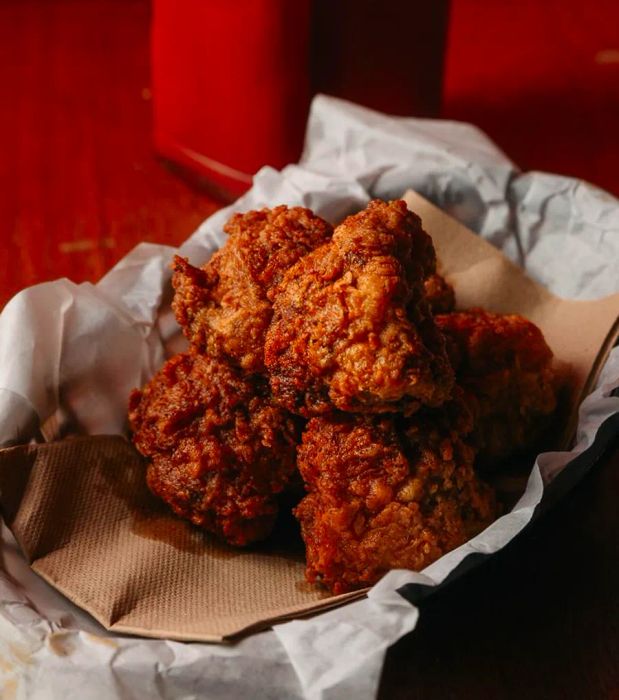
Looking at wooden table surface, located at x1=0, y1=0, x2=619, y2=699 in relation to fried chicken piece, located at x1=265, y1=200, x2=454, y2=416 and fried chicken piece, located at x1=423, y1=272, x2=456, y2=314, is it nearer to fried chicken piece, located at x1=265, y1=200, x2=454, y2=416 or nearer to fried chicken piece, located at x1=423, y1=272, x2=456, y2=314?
fried chicken piece, located at x1=265, y1=200, x2=454, y2=416

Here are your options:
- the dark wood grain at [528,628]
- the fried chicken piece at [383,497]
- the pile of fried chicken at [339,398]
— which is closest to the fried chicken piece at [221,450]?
the pile of fried chicken at [339,398]

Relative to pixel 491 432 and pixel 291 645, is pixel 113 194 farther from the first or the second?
pixel 291 645

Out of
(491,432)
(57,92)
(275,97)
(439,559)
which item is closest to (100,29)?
(57,92)

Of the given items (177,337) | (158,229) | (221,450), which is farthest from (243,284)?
(158,229)

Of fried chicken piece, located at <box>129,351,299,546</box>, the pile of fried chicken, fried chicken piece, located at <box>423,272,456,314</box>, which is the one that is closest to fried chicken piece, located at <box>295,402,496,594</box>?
the pile of fried chicken

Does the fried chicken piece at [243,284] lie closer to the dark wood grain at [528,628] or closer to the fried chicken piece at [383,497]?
the fried chicken piece at [383,497]

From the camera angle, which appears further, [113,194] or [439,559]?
[113,194]

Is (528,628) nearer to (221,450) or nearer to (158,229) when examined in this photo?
(221,450)

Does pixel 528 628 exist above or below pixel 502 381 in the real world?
below
